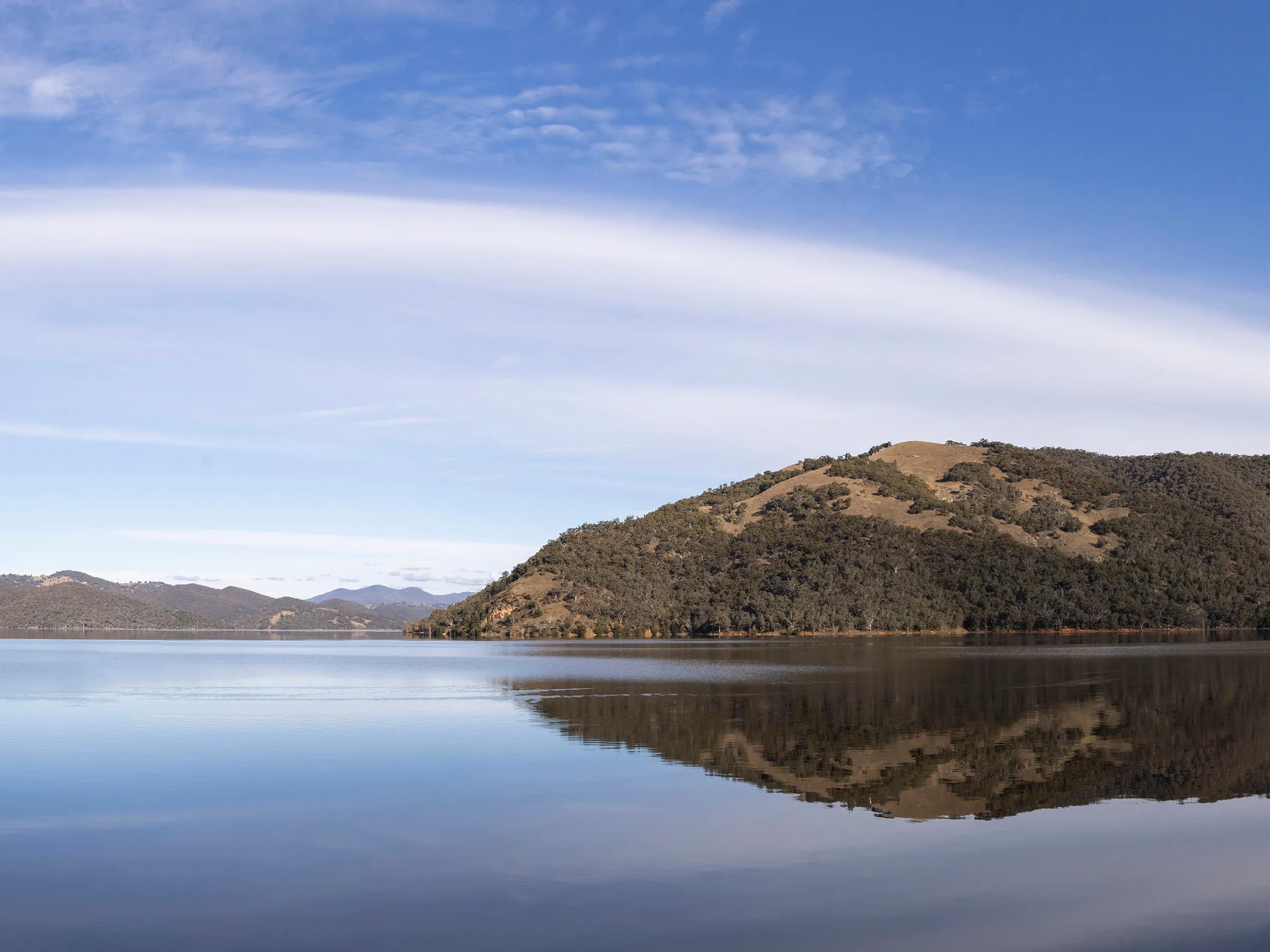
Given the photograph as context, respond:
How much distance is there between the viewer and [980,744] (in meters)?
30.6

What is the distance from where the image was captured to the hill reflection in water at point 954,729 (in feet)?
79.2

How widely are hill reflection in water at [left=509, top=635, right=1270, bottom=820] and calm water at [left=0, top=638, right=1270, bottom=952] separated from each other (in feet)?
0.62

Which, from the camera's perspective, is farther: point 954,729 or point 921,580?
point 921,580

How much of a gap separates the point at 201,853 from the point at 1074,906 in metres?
14.0

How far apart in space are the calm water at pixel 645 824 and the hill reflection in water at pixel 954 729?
0.19 metres

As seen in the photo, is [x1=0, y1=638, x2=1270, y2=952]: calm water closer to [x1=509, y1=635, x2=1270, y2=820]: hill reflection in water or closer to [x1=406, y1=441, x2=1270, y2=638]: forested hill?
[x1=509, y1=635, x2=1270, y2=820]: hill reflection in water

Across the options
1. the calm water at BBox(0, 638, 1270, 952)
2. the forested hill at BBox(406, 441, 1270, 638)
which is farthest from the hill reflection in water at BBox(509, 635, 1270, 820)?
the forested hill at BBox(406, 441, 1270, 638)

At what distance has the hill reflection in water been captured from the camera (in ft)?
79.2

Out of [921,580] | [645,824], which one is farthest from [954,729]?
[921,580]

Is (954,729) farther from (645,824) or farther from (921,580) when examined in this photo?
(921,580)

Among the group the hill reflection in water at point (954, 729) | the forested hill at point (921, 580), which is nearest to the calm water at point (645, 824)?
the hill reflection in water at point (954, 729)

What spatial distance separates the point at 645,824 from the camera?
68.4ft

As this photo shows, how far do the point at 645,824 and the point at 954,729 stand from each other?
1655cm

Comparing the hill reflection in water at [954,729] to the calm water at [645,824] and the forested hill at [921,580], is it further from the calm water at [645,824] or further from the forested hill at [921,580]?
the forested hill at [921,580]
